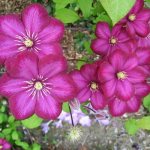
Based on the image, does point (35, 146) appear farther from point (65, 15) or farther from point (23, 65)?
point (23, 65)

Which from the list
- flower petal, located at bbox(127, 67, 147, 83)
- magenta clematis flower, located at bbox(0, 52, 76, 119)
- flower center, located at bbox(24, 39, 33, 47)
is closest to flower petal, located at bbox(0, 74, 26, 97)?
magenta clematis flower, located at bbox(0, 52, 76, 119)

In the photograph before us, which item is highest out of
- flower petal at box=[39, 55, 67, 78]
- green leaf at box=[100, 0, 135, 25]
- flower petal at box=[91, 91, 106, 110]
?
green leaf at box=[100, 0, 135, 25]

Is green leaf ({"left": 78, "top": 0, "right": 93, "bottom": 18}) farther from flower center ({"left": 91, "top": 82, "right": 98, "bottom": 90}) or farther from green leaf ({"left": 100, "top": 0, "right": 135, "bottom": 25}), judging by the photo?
green leaf ({"left": 100, "top": 0, "right": 135, "bottom": 25})

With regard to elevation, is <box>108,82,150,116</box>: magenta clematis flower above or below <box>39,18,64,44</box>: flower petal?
below

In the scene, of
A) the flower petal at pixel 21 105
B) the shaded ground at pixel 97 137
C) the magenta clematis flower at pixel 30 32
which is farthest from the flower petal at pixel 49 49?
the shaded ground at pixel 97 137

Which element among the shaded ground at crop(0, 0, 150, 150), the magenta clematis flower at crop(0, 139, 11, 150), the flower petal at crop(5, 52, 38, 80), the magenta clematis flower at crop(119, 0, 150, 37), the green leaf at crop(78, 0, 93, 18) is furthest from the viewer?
the shaded ground at crop(0, 0, 150, 150)

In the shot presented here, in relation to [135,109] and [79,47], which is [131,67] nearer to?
[135,109]

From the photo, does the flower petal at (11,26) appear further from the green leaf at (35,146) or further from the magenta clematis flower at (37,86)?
the green leaf at (35,146)

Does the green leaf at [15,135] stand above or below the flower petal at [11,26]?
below

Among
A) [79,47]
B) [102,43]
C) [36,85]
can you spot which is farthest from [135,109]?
[79,47]
